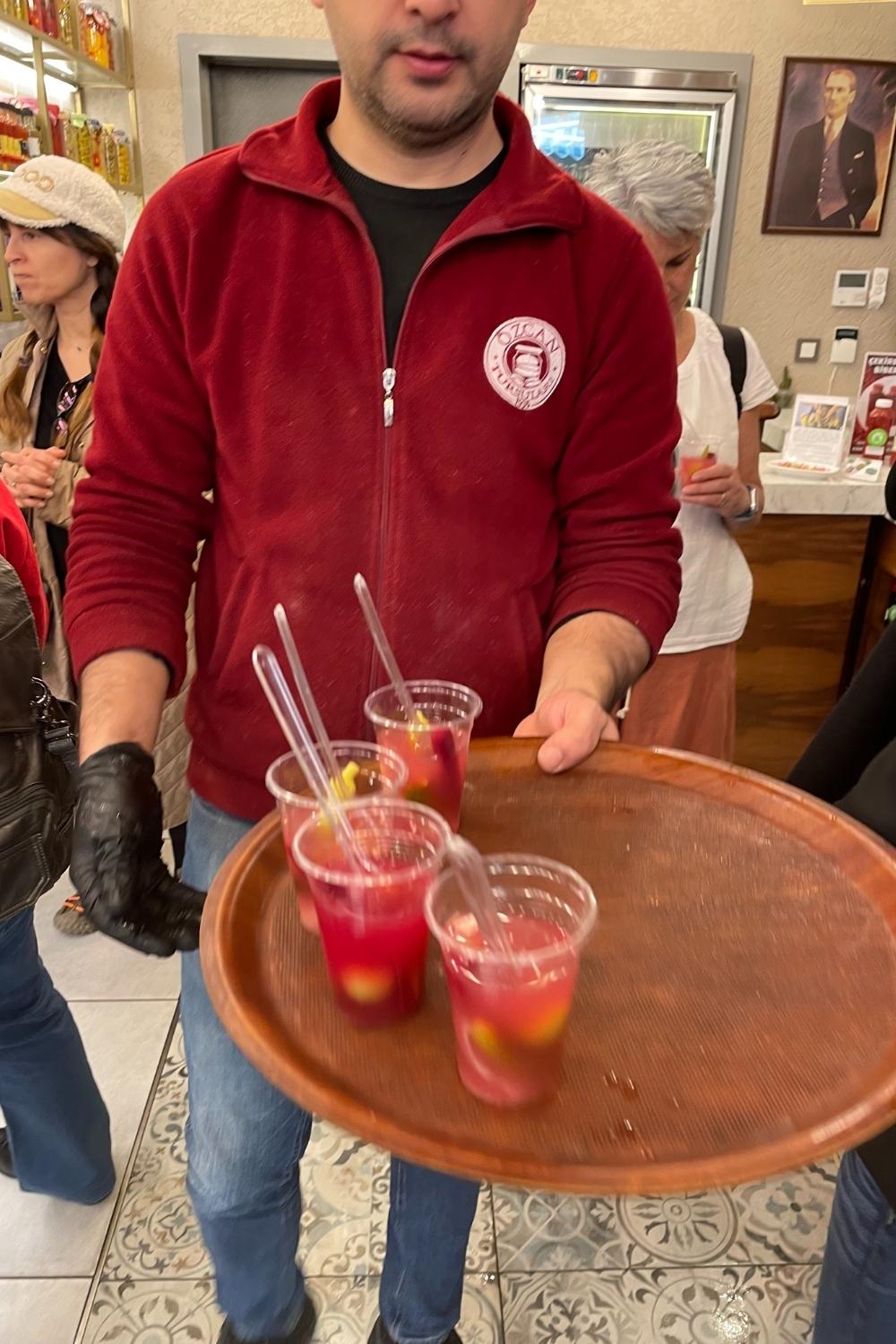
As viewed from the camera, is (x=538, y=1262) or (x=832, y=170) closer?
(x=538, y=1262)

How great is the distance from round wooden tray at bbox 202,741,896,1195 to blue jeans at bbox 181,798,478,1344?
0.34m

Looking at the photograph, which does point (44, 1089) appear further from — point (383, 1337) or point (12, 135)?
point (12, 135)

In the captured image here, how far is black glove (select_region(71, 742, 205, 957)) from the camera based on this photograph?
3.28 ft

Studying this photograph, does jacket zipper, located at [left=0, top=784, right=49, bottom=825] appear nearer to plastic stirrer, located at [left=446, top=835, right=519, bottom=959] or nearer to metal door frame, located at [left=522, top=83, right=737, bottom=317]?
plastic stirrer, located at [left=446, top=835, right=519, bottom=959]

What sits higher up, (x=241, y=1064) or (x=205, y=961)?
(x=205, y=961)

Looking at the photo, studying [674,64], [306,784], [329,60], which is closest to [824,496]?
[306,784]

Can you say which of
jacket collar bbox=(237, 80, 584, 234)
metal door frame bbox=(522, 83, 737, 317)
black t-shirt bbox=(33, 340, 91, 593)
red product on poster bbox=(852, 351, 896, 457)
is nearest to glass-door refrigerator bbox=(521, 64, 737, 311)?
metal door frame bbox=(522, 83, 737, 317)

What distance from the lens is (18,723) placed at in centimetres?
134

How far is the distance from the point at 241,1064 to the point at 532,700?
61 centimetres

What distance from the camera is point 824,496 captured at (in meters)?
2.81

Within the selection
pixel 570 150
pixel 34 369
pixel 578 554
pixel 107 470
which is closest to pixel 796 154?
pixel 570 150

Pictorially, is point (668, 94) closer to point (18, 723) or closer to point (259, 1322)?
point (18, 723)

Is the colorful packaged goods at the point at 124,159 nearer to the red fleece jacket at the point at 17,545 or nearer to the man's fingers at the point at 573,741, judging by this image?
the red fleece jacket at the point at 17,545

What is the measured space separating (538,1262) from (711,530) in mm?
1524
